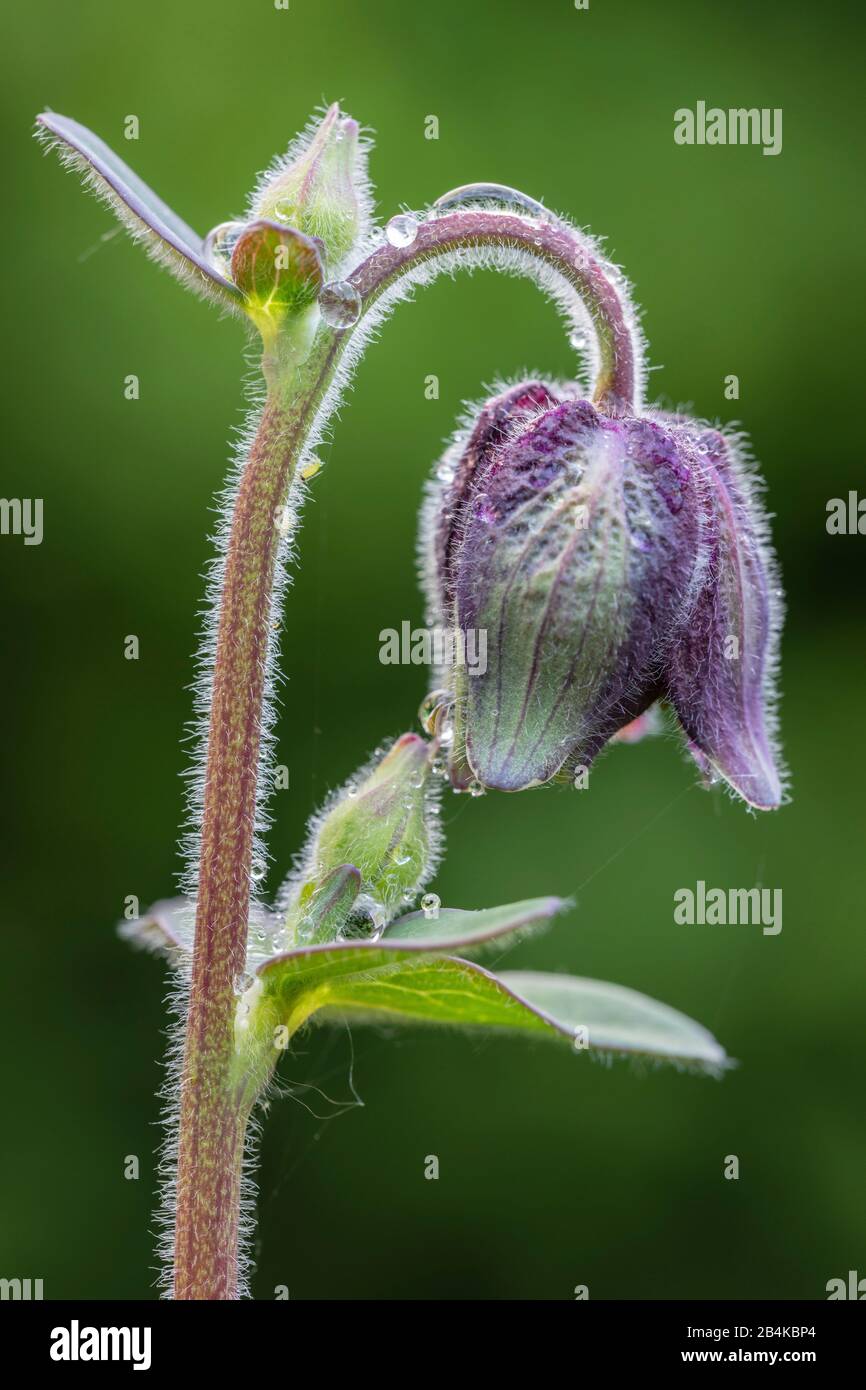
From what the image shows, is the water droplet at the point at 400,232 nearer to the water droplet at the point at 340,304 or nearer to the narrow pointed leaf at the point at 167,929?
the water droplet at the point at 340,304

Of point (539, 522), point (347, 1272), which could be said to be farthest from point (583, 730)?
point (347, 1272)

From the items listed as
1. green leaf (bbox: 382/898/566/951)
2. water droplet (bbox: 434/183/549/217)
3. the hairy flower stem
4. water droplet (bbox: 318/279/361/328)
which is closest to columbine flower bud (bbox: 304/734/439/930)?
green leaf (bbox: 382/898/566/951)

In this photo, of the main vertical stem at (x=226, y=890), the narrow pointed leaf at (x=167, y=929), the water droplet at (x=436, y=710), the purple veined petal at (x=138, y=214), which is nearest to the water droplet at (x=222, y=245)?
the purple veined petal at (x=138, y=214)

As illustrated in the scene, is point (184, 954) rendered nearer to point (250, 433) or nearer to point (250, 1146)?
point (250, 1146)

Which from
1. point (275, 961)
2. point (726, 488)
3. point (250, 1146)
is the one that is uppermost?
point (726, 488)

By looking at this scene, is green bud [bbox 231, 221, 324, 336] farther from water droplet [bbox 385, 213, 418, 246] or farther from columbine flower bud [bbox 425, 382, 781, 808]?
columbine flower bud [bbox 425, 382, 781, 808]
